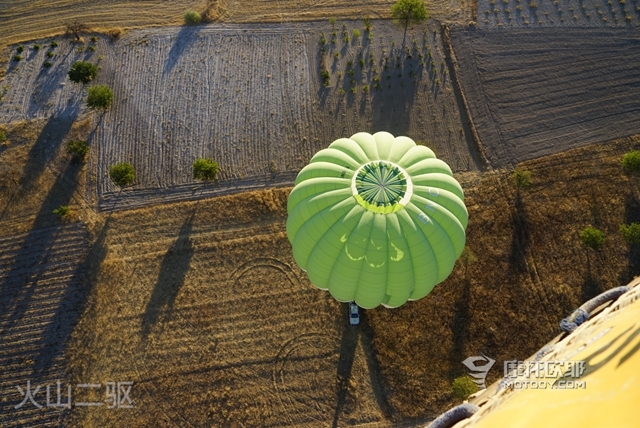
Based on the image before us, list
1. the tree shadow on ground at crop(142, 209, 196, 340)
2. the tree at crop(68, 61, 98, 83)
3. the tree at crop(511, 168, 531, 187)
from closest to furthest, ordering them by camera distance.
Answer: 1. the tree shadow on ground at crop(142, 209, 196, 340)
2. the tree at crop(511, 168, 531, 187)
3. the tree at crop(68, 61, 98, 83)

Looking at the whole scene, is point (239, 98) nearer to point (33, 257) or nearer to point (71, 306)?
point (33, 257)

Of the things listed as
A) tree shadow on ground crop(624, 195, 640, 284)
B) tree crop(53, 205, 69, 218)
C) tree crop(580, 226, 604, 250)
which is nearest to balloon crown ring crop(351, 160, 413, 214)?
tree crop(580, 226, 604, 250)

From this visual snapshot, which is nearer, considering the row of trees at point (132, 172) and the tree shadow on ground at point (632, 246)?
the tree shadow on ground at point (632, 246)

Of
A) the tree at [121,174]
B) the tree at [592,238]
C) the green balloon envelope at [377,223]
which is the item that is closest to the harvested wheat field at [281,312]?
the tree at [592,238]

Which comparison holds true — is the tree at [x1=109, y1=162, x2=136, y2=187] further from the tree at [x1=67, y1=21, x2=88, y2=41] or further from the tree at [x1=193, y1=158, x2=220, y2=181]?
the tree at [x1=67, y1=21, x2=88, y2=41]

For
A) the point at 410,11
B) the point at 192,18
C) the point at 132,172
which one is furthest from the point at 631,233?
the point at 192,18

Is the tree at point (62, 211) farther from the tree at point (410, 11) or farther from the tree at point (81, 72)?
the tree at point (410, 11)
